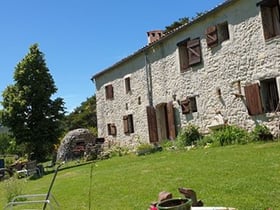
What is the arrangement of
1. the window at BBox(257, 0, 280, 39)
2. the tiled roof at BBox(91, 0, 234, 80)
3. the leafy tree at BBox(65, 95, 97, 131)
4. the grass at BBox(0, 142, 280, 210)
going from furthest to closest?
the leafy tree at BBox(65, 95, 97, 131)
the tiled roof at BBox(91, 0, 234, 80)
the window at BBox(257, 0, 280, 39)
the grass at BBox(0, 142, 280, 210)

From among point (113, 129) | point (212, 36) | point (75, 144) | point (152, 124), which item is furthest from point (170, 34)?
point (75, 144)

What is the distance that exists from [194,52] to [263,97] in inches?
161

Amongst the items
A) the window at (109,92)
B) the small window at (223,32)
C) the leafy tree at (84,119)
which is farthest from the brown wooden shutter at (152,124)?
the leafy tree at (84,119)

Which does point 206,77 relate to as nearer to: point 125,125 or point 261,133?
point 261,133

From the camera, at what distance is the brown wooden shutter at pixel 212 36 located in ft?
48.5

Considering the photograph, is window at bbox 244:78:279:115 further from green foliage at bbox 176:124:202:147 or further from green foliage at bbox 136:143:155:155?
green foliage at bbox 136:143:155:155

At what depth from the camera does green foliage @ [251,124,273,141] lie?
12.5m

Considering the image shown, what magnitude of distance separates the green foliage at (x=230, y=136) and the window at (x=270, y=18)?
354cm

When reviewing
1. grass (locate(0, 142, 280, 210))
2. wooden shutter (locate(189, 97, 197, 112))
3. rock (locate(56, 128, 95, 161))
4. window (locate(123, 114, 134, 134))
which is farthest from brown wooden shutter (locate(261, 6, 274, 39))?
rock (locate(56, 128, 95, 161))

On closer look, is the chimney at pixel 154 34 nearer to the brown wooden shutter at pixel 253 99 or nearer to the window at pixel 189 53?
the window at pixel 189 53

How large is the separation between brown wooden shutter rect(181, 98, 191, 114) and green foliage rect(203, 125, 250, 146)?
2.52 metres

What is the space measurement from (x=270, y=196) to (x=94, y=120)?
3248 centimetres

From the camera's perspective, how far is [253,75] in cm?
1323

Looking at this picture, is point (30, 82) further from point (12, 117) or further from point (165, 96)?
point (165, 96)
